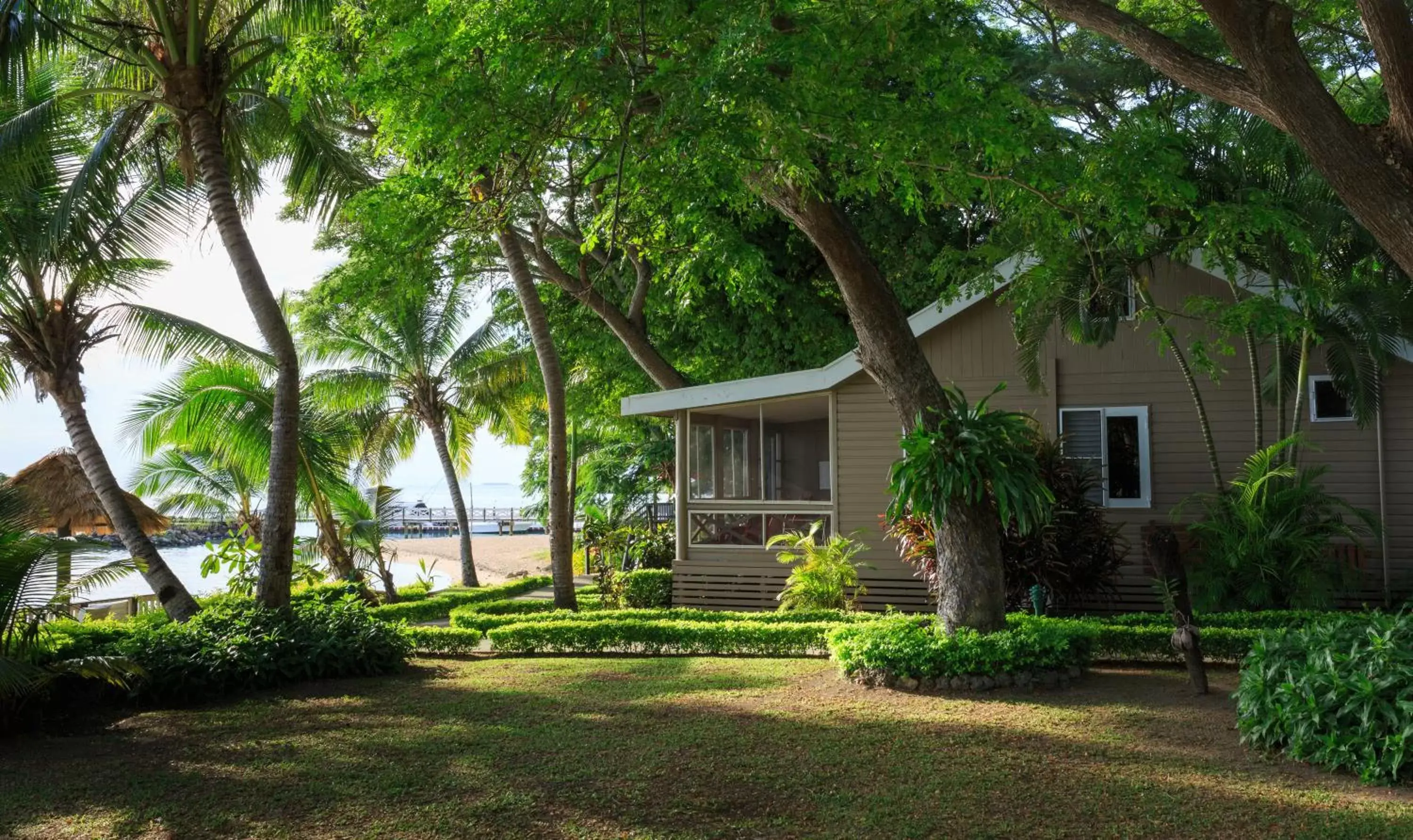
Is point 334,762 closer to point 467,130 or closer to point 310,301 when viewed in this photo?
point 467,130

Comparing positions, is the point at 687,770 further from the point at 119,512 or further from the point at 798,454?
the point at 798,454

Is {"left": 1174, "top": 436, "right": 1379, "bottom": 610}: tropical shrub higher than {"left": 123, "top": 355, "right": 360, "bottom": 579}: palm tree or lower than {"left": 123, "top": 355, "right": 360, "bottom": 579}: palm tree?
lower

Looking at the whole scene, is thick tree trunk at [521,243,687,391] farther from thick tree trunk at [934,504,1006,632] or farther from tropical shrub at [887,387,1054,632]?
thick tree trunk at [934,504,1006,632]

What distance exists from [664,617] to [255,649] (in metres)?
4.94

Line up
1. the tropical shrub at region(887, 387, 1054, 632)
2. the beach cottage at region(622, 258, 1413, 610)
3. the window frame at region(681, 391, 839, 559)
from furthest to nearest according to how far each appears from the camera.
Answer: the window frame at region(681, 391, 839, 559)
the beach cottage at region(622, 258, 1413, 610)
the tropical shrub at region(887, 387, 1054, 632)

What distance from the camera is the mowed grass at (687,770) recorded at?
5.70 m

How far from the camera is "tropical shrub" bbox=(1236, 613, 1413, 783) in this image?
20.1 ft

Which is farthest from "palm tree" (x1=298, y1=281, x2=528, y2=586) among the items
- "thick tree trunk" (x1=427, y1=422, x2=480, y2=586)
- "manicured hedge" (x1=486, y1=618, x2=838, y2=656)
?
"manicured hedge" (x1=486, y1=618, x2=838, y2=656)

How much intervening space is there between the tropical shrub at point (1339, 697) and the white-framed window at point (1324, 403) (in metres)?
6.74

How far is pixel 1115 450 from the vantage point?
46.1 feet

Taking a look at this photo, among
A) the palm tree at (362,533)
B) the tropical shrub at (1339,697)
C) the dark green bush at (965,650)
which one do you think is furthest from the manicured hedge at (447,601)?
the tropical shrub at (1339,697)

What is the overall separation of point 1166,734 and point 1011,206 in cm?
550

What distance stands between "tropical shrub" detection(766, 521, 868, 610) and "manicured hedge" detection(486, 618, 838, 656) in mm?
1335

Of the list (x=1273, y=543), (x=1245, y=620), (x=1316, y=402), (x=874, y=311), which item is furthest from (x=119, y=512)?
(x=1316, y=402)
